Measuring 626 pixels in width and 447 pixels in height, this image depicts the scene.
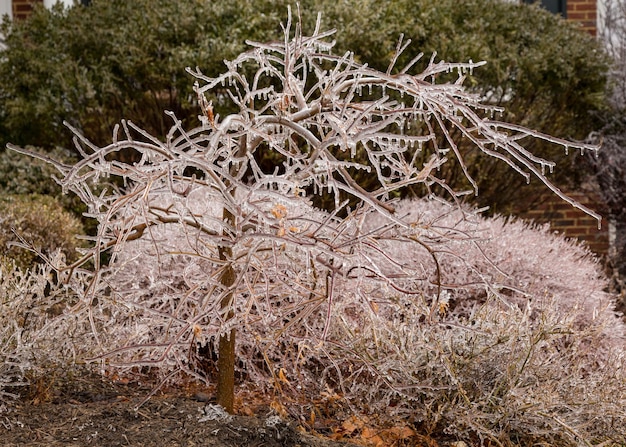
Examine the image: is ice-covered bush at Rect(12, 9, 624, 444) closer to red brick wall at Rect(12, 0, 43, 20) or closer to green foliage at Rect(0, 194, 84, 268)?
green foliage at Rect(0, 194, 84, 268)

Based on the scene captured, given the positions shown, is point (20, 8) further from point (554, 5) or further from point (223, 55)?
point (554, 5)

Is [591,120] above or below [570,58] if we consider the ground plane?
below

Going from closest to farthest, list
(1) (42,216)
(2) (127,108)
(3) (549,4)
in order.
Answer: (1) (42,216) < (2) (127,108) < (3) (549,4)

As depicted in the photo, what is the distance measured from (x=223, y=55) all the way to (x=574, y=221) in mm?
4301

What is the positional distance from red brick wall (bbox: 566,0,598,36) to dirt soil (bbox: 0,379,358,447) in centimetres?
757

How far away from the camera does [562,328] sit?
10.8ft

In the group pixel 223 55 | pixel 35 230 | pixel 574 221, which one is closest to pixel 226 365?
pixel 35 230

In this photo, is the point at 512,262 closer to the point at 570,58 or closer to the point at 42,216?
the point at 42,216

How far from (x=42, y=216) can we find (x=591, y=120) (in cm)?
518

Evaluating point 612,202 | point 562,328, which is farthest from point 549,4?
point 562,328

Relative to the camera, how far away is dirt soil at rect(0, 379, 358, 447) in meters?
2.72

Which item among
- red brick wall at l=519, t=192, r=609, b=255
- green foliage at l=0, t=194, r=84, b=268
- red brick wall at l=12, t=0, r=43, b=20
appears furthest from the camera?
red brick wall at l=12, t=0, r=43, b=20

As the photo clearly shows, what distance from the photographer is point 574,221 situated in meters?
8.82

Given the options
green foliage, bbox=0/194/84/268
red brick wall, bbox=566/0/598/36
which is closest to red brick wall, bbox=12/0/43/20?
green foliage, bbox=0/194/84/268
